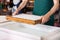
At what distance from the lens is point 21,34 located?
28.4 inches

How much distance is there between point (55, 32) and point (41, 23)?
0.63 feet

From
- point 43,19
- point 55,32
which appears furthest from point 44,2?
point 55,32

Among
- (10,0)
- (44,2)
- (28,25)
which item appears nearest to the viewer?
(28,25)

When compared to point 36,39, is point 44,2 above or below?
above

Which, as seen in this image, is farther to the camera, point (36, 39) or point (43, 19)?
point (43, 19)

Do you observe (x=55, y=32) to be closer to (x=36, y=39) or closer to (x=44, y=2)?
(x=36, y=39)

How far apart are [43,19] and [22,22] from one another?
5.5 inches

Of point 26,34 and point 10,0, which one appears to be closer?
point 26,34

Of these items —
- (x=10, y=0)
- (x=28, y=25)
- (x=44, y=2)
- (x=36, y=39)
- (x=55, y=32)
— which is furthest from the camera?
(x=10, y=0)

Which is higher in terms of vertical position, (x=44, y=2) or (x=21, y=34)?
(x=44, y=2)

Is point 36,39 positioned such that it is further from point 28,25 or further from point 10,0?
point 10,0

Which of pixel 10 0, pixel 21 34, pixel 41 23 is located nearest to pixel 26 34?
pixel 21 34

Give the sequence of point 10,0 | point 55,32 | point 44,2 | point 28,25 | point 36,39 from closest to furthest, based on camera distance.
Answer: point 36,39, point 55,32, point 28,25, point 44,2, point 10,0

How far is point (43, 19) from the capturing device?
951 mm
